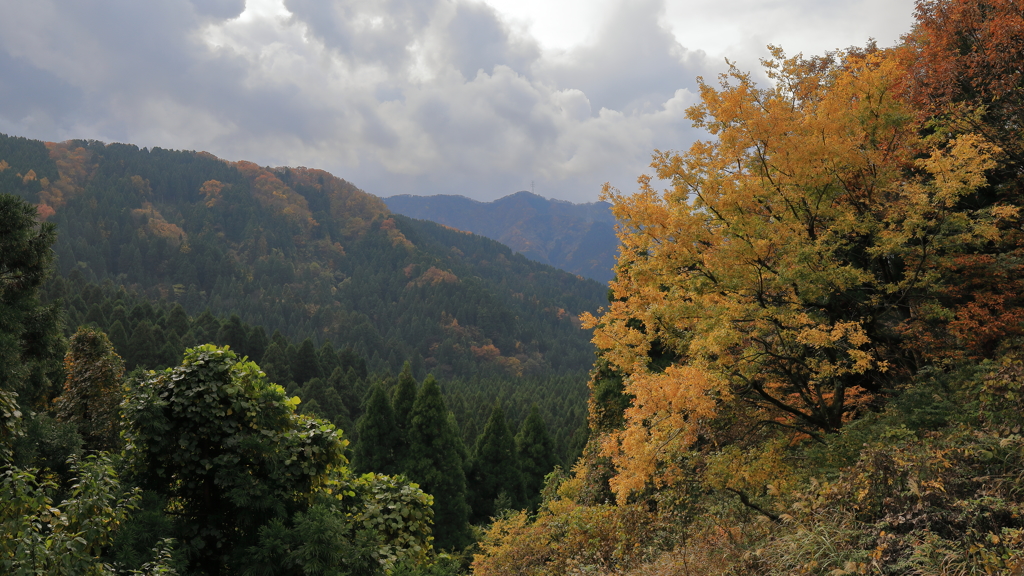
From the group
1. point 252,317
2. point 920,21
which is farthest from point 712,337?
point 252,317

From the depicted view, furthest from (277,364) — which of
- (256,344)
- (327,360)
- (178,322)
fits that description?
(178,322)

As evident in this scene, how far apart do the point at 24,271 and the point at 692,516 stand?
16.4 m

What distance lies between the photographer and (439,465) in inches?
1053

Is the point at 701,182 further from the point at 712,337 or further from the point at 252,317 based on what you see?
the point at 252,317

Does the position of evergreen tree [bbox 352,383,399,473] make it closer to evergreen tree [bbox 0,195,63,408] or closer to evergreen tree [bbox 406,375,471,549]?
evergreen tree [bbox 406,375,471,549]

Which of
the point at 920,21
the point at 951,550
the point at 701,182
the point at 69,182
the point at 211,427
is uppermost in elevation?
the point at 69,182

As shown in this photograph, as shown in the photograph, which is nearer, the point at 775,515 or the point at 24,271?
the point at 775,515

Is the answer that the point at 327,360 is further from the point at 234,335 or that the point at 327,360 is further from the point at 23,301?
the point at 23,301

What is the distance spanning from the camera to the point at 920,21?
43.3 feet

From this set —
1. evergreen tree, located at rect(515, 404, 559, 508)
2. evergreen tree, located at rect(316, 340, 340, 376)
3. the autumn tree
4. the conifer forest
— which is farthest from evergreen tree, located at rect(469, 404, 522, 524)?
the autumn tree

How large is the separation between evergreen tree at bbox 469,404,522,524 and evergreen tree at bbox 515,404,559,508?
1.19m

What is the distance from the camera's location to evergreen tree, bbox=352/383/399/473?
1053 inches

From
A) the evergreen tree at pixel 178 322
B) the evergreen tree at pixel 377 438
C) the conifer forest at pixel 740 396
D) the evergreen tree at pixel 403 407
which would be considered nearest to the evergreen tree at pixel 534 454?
the evergreen tree at pixel 403 407

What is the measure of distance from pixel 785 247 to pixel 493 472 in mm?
27481
